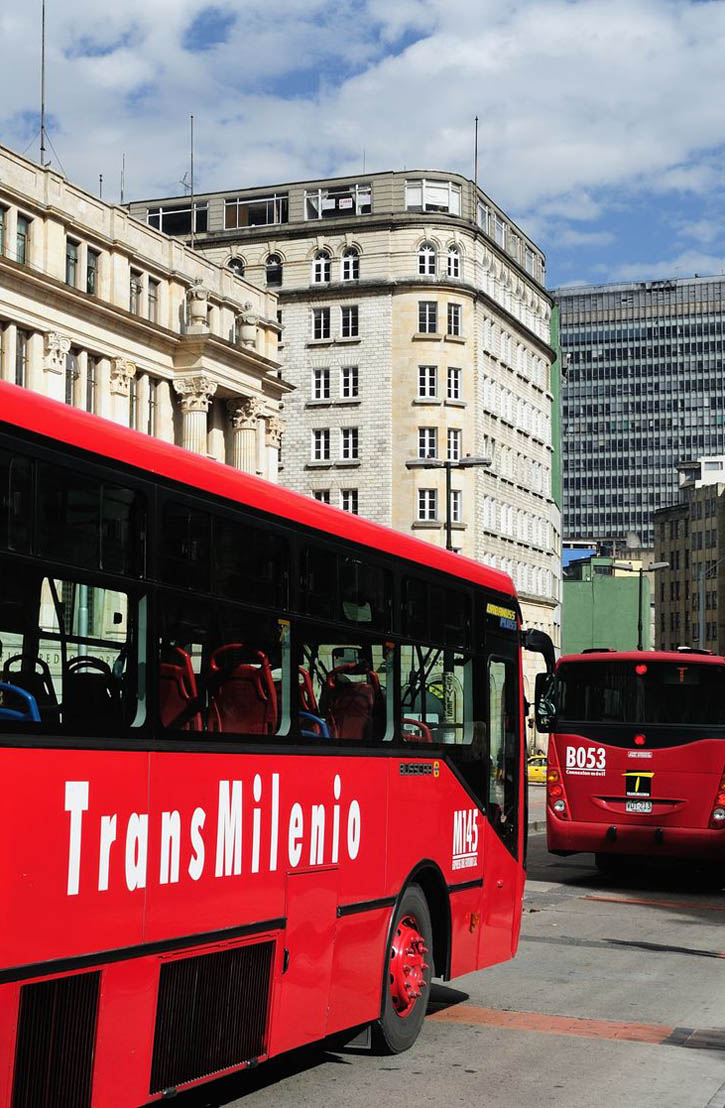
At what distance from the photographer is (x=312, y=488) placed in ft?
259

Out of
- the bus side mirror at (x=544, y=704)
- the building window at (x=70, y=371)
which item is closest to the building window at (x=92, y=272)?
the building window at (x=70, y=371)

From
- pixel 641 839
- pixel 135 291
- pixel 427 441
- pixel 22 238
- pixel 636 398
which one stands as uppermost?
pixel 636 398

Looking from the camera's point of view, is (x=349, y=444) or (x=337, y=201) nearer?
(x=349, y=444)

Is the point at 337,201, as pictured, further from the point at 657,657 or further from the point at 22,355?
the point at 657,657

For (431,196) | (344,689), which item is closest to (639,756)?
(344,689)

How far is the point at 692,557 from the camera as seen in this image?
510 ft

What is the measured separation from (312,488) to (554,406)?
24695 millimetres

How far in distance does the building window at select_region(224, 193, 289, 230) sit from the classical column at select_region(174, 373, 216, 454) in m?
24.2

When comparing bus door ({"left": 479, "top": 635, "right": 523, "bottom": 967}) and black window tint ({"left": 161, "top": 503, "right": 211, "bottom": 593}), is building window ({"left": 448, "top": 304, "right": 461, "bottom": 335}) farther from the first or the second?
black window tint ({"left": 161, "top": 503, "right": 211, "bottom": 593})

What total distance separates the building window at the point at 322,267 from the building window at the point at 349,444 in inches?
305

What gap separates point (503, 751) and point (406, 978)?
249 centimetres

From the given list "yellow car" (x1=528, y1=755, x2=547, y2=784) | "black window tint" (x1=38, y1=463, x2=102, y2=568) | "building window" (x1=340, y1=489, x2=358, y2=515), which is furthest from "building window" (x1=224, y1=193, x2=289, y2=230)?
"black window tint" (x1=38, y1=463, x2=102, y2=568)

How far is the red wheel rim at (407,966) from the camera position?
9000mm

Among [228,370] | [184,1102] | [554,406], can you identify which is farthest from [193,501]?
[554,406]
